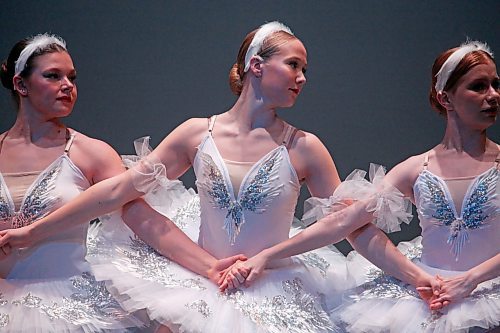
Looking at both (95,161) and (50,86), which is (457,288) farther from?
(50,86)

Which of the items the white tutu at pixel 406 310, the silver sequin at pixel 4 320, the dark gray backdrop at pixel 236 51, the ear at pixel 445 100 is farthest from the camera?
the dark gray backdrop at pixel 236 51

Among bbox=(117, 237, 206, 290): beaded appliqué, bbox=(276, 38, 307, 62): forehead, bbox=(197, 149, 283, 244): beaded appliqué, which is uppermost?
bbox=(276, 38, 307, 62): forehead

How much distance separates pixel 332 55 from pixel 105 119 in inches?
38.9

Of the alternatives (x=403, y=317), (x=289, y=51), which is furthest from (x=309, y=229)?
(x=289, y=51)

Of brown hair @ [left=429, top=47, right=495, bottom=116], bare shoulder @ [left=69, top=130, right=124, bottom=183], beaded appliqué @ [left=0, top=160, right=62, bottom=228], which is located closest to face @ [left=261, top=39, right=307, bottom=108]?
brown hair @ [left=429, top=47, right=495, bottom=116]

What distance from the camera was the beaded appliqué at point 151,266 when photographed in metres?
2.79

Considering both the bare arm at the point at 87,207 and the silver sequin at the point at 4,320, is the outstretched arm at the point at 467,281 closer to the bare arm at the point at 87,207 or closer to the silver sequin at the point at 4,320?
the bare arm at the point at 87,207

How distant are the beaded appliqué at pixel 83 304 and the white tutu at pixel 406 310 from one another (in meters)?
0.72

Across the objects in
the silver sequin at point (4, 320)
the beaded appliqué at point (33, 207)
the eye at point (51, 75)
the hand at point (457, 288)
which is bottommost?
the silver sequin at point (4, 320)

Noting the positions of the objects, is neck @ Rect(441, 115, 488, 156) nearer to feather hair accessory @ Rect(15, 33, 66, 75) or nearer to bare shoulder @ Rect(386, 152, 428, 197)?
bare shoulder @ Rect(386, 152, 428, 197)

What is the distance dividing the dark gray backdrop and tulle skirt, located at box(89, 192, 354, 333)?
2.70 feet

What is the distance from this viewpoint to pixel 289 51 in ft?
9.76

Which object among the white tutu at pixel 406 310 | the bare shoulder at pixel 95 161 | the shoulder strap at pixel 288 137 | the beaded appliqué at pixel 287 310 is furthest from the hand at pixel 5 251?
the white tutu at pixel 406 310

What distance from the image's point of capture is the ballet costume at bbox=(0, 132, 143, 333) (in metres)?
2.73
